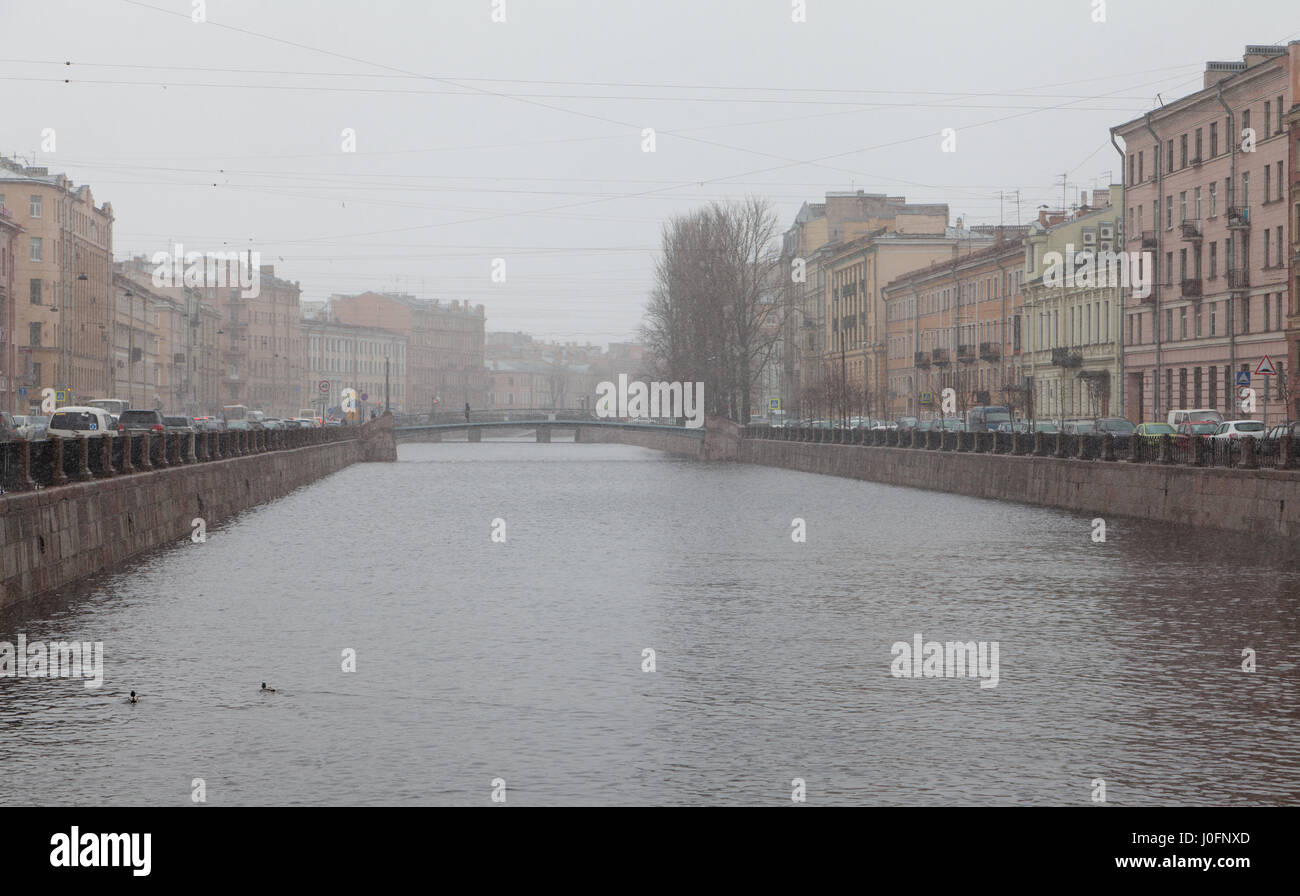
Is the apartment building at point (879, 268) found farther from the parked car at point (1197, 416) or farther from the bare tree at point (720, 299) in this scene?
the parked car at point (1197, 416)

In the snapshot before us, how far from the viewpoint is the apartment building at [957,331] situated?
91.2 meters

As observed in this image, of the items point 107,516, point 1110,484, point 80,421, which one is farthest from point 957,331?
point 107,516

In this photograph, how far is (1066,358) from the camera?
80.7 meters

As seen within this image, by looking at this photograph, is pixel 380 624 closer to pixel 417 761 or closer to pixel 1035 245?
pixel 417 761

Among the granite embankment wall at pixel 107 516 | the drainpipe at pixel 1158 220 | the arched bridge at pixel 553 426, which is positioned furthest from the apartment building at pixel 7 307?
the drainpipe at pixel 1158 220

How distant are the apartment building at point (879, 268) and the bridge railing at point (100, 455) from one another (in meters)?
72.8

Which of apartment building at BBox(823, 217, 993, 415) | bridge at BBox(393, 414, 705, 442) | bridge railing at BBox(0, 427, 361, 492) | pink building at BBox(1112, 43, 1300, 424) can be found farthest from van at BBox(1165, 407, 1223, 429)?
apartment building at BBox(823, 217, 993, 415)

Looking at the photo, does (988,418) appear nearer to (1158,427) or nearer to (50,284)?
(1158,427)

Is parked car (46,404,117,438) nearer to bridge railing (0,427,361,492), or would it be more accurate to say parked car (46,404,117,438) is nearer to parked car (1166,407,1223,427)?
bridge railing (0,427,361,492)

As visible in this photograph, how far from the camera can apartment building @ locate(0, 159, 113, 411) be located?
98062 mm

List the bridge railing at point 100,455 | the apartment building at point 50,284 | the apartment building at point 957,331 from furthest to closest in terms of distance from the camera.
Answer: the apartment building at point 50,284 < the apartment building at point 957,331 < the bridge railing at point 100,455
